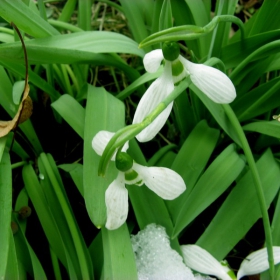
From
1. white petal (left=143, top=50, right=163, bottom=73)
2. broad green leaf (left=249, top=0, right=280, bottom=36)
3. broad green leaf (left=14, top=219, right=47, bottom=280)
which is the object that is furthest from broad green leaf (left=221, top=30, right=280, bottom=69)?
broad green leaf (left=14, top=219, right=47, bottom=280)

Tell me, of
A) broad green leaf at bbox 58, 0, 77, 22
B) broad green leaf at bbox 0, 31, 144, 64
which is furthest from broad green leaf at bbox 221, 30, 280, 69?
broad green leaf at bbox 58, 0, 77, 22

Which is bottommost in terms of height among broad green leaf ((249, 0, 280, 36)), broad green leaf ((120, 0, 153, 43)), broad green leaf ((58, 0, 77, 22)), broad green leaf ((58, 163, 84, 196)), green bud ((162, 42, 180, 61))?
green bud ((162, 42, 180, 61))

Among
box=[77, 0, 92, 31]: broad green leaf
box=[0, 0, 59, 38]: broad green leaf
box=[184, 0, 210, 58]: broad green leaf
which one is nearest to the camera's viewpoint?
box=[0, 0, 59, 38]: broad green leaf

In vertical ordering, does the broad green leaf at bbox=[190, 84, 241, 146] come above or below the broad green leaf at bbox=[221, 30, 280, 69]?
below

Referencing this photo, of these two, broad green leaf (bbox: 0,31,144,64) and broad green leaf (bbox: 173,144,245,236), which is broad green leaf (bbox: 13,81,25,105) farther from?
broad green leaf (bbox: 173,144,245,236)

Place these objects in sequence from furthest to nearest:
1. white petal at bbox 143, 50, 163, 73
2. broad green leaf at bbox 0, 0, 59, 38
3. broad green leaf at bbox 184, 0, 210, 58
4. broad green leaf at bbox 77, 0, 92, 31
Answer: broad green leaf at bbox 77, 0, 92, 31, broad green leaf at bbox 184, 0, 210, 58, broad green leaf at bbox 0, 0, 59, 38, white petal at bbox 143, 50, 163, 73

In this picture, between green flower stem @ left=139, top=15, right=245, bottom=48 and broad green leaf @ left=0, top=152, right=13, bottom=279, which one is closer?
green flower stem @ left=139, top=15, right=245, bottom=48

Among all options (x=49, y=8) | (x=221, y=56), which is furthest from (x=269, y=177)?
(x=49, y=8)
